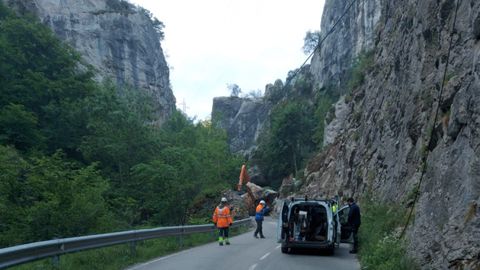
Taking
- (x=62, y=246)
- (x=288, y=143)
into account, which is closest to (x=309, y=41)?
(x=288, y=143)

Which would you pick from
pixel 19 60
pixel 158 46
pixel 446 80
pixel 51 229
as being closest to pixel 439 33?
pixel 446 80

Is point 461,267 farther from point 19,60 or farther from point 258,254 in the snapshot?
point 19,60

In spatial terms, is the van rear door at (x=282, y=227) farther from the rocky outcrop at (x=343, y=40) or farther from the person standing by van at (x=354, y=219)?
the rocky outcrop at (x=343, y=40)

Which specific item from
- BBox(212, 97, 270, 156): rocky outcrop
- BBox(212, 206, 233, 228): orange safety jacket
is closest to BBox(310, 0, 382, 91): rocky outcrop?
BBox(212, 97, 270, 156): rocky outcrop

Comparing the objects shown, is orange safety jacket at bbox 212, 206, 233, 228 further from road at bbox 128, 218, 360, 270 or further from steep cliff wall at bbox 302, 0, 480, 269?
steep cliff wall at bbox 302, 0, 480, 269

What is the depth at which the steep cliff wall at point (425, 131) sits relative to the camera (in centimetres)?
873

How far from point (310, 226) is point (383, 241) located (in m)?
4.27

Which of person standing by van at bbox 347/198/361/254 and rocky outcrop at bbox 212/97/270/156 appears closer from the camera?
person standing by van at bbox 347/198/361/254

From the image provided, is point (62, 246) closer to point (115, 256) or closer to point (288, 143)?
point (115, 256)

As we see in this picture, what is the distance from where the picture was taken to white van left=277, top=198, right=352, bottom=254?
570 inches

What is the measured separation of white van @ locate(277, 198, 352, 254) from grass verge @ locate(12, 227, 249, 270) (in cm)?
402

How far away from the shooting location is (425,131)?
15.9m

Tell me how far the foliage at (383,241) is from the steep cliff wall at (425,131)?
0.39 metres

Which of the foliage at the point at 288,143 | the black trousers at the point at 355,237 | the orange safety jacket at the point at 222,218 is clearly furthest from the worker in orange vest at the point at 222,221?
the foliage at the point at 288,143
